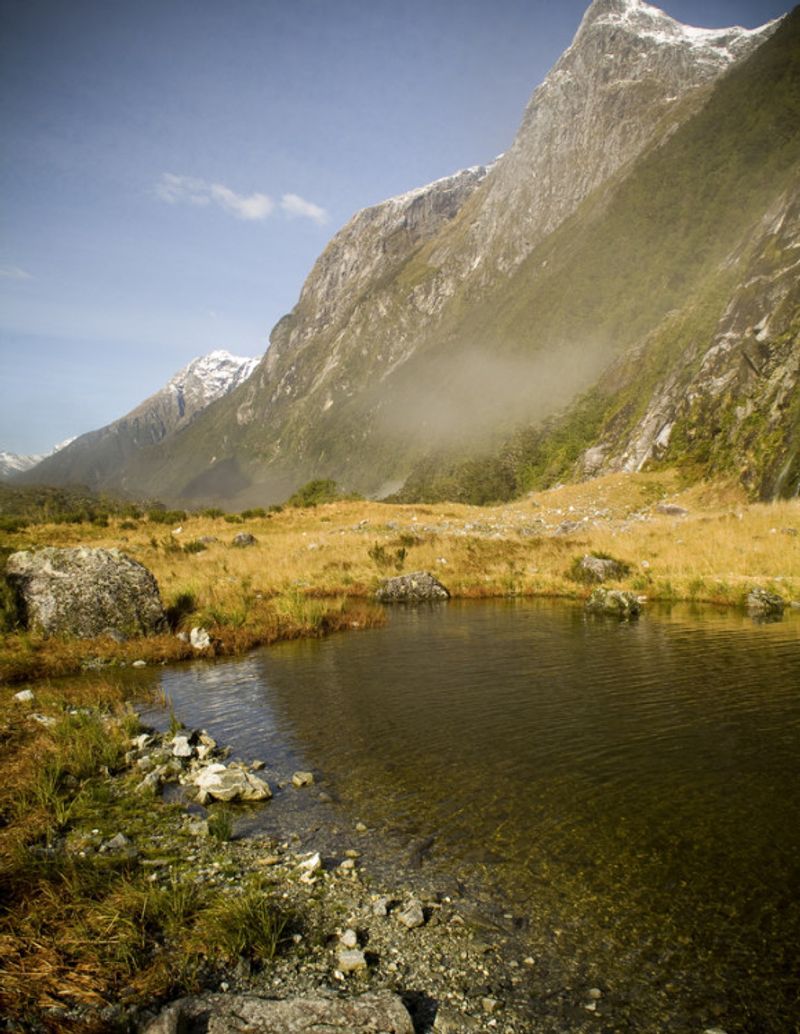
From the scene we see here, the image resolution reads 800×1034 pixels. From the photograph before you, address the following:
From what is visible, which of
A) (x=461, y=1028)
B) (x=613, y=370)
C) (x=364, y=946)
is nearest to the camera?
(x=461, y=1028)

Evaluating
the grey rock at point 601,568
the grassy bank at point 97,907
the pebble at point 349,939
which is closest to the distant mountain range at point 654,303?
the grey rock at point 601,568

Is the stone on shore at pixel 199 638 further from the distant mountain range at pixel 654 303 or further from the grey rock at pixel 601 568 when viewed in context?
the distant mountain range at pixel 654 303

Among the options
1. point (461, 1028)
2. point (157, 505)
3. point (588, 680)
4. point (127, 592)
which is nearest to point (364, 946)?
point (461, 1028)

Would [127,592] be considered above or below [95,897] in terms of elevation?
above

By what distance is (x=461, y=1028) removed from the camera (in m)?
3.70

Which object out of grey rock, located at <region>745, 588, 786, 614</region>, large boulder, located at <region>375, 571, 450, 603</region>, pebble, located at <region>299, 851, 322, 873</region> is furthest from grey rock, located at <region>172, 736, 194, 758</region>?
grey rock, located at <region>745, 588, 786, 614</region>

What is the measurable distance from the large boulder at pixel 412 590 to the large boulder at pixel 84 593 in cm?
949

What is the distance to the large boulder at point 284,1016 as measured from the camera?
3.55 metres

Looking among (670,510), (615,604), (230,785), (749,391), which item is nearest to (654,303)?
(749,391)

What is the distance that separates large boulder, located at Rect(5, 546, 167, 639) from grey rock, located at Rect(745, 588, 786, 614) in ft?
60.2

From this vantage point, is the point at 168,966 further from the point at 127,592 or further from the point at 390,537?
the point at 390,537

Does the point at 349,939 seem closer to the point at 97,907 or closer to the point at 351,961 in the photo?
the point at 351,961

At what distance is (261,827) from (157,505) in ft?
305

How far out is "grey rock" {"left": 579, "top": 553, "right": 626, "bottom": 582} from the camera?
24.1 meters
